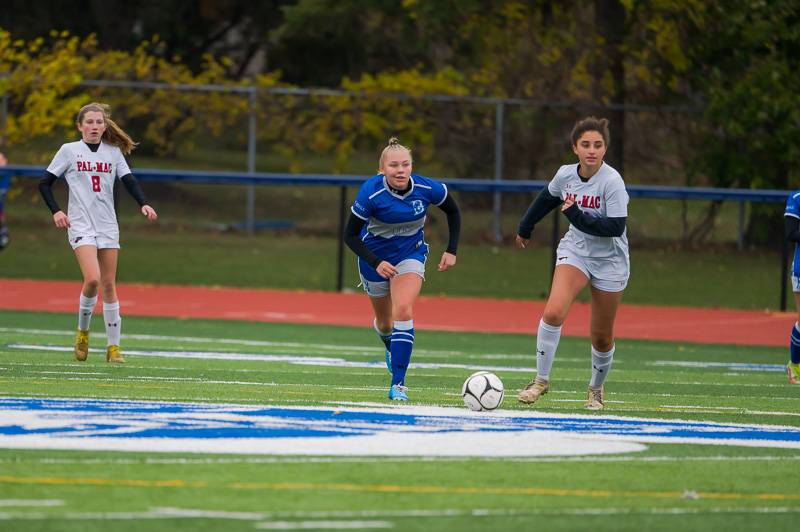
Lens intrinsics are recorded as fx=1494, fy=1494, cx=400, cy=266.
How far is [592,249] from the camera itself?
10297mm

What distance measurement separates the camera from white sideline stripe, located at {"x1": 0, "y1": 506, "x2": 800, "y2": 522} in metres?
5.89

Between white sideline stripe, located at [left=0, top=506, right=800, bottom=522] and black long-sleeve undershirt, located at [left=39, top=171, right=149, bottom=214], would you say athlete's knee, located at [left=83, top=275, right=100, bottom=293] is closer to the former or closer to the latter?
black long-sleeve undershirt, located at [left=39, top=171, right=149, bottom=214]

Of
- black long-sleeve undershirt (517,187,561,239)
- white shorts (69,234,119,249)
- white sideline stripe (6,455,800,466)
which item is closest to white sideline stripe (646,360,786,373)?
black long-sleeve undershirt (517,187,561,239)

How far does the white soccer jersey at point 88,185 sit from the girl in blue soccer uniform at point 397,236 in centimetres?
295

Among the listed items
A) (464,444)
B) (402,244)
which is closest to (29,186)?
(402,244)

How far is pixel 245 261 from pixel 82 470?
2021 centimetres

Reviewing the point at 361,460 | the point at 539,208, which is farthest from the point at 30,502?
the point at 539,208

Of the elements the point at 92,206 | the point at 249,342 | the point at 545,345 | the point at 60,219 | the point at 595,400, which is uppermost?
the point at 92,206

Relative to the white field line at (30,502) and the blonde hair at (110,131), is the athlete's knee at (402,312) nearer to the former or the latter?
the blonde hair at (110,131)

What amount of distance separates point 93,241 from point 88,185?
19.9 inches

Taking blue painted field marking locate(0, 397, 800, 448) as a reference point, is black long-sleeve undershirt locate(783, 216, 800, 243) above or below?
above

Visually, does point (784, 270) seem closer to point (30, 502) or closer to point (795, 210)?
point (795, 210)

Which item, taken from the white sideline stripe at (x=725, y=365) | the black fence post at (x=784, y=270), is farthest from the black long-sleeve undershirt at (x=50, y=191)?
the black fence post at (x=784, y=270)

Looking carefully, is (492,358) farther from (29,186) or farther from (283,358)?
(29,186)
